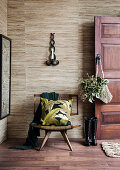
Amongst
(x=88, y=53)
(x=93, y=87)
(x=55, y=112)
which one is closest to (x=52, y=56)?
(x=88, y=53)

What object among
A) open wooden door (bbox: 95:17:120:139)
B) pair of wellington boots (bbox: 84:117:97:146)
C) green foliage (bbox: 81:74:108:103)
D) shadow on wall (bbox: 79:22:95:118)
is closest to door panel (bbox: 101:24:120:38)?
open wooden door (bbox: 95:17:120:139)

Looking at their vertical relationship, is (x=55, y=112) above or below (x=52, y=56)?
below

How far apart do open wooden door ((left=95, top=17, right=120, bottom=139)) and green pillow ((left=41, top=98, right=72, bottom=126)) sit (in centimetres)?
67

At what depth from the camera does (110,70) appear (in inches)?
138

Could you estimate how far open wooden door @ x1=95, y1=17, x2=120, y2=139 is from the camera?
3480 mm

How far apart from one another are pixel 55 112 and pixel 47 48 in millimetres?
1277

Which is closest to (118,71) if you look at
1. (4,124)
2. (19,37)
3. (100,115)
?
(100,115)

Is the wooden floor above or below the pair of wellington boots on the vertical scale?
below

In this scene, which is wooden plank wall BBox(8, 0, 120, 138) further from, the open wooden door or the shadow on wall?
the open wooden door

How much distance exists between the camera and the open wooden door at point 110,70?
11.4 ft

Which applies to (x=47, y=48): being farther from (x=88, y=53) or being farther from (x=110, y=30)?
(x=110, y=30)

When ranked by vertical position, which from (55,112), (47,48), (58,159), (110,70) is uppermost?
(47,48)

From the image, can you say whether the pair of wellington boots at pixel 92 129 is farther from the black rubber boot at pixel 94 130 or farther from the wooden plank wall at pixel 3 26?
the wooden plank wall at pixel 3 26

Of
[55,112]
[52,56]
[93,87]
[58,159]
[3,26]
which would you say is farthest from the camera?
[52,56]
